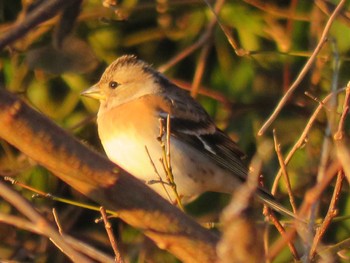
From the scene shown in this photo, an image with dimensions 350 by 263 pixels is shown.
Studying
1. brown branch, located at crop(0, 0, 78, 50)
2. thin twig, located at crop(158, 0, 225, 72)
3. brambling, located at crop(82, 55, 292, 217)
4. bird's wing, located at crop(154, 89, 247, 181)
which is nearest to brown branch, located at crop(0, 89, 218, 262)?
brown branch, located at crop(0, 0, 78, 50)

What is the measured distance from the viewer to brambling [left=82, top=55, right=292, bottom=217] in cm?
297

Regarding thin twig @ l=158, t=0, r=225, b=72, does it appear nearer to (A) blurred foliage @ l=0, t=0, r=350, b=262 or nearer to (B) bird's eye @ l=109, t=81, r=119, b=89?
(A) blurred foliage @ l=0, t=0, r=350, b=262

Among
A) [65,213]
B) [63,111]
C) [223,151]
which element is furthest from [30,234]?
[223,151]

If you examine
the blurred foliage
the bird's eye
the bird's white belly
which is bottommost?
the blurred foliage

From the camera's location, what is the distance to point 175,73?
3.89 meters

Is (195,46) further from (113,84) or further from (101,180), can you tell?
(101,180)

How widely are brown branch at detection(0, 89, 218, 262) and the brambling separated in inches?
51.1

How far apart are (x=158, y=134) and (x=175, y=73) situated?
98 centimetres

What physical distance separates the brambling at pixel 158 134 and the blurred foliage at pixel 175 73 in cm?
27

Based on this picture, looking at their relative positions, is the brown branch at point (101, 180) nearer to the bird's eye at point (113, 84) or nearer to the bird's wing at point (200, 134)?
the bird's wing at point (200, 134)

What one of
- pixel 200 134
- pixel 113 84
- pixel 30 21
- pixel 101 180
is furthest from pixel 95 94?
pixel 101 180

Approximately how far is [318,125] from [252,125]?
10.1 inches

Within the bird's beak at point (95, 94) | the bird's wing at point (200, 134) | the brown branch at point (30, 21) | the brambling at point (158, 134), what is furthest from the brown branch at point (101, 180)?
the bird's beak at point (95, 94)

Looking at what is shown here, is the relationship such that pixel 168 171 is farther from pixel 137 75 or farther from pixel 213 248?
pixel 137 75
